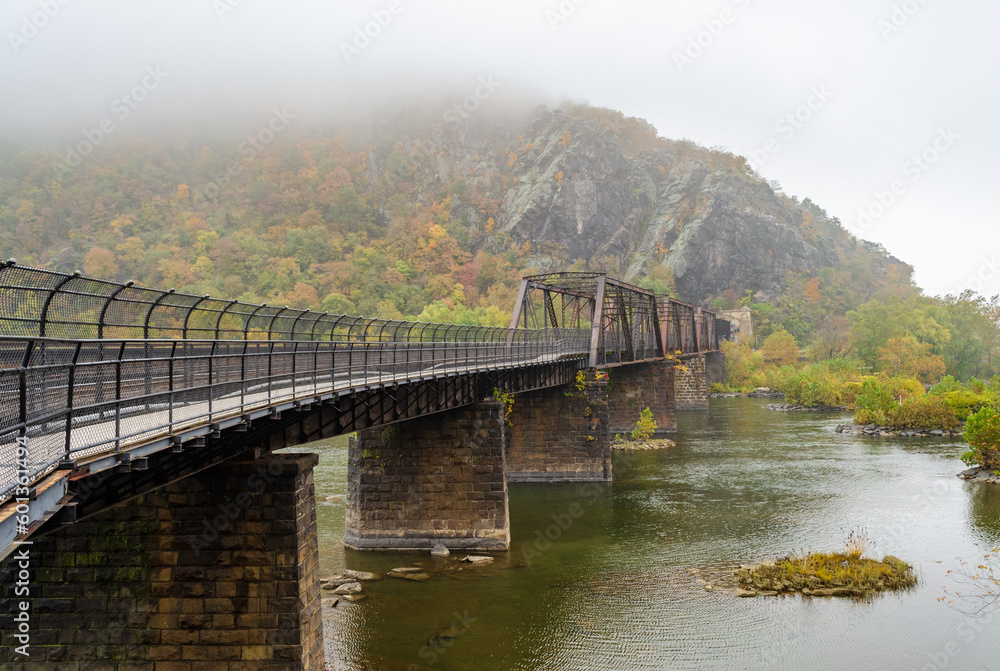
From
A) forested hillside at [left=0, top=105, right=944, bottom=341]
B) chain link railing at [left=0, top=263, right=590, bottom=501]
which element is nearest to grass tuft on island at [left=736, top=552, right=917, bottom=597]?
chain link railing at [left=0, top=263, right=590, bottom=501]

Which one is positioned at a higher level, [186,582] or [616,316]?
[616,316]

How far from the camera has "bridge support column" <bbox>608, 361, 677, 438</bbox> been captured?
2164 inches

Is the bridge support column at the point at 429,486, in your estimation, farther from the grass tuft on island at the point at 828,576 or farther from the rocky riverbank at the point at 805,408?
the rocky riverbank at the point at 805,408

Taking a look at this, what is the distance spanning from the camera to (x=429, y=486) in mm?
25047

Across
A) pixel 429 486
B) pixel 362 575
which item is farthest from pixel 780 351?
pixel 362 575

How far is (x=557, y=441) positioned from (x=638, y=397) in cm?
1967

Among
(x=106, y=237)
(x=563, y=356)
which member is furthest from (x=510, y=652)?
(x=106, y=237)

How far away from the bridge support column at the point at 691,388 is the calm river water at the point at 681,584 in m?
34.8

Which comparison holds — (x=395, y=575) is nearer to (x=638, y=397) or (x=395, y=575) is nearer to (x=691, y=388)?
(x=638, y=397)

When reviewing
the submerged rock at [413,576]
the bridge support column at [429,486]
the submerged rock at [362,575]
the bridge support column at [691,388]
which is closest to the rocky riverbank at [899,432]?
the bridge support column at [691,388]

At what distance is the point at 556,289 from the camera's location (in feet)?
162

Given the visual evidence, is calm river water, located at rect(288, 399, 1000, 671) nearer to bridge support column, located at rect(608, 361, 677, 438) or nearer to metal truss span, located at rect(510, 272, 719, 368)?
metal truss span, located at rect(510, 272, 719, 368)

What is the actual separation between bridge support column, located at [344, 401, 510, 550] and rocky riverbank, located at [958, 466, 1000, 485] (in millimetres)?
23475

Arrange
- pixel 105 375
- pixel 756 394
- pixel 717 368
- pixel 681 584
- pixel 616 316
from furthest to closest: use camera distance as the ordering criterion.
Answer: pixel 717 368 < pixel 756 394 < pixel 616 316 < pixel 681 584 < pixel 105 375
